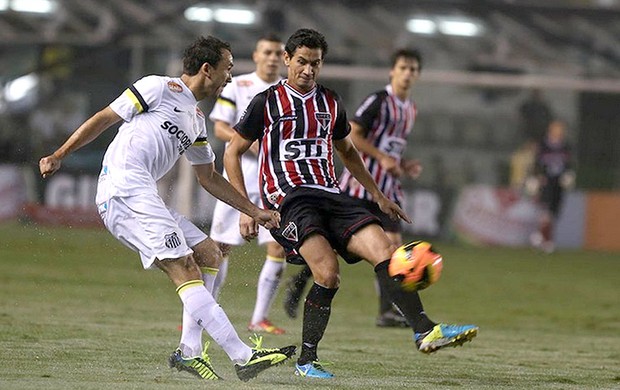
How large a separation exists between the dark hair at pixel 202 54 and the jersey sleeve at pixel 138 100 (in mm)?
226

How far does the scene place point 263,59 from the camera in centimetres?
1106

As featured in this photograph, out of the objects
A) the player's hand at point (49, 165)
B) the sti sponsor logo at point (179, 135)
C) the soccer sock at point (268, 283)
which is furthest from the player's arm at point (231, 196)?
the soccer sock at point (268, 283)

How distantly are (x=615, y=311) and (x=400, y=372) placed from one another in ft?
20.0

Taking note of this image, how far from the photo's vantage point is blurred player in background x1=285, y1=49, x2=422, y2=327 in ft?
37.2

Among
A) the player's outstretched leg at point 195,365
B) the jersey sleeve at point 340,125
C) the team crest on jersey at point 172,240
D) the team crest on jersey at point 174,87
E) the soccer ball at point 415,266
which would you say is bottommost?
the player's outstretched leg at point 195,365

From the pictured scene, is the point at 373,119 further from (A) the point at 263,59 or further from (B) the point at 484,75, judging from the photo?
(B) the point at 484,75

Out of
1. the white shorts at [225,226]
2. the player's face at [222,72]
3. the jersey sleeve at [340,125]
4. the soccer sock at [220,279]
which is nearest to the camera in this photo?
the player's face at [222,72]

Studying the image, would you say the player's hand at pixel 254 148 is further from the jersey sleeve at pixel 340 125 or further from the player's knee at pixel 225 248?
the jersey sleeve at pixel 340 125

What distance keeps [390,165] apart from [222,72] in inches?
133

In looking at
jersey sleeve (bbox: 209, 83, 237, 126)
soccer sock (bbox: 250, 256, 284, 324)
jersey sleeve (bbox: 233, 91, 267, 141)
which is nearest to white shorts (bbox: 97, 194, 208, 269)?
jersey sleeve (bbox: 233, 91, 267, 141)

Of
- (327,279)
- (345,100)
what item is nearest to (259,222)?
(327,279)

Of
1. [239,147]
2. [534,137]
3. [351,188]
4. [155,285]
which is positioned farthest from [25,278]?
[534,137]

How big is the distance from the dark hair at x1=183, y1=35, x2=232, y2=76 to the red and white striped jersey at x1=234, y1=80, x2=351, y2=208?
54 cm

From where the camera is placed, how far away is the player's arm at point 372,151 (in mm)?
10977
